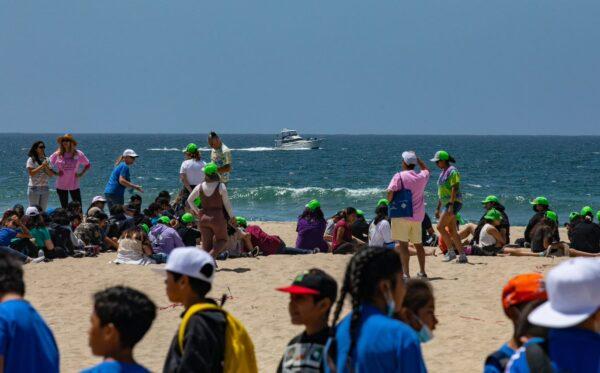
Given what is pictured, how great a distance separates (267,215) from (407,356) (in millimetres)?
28539

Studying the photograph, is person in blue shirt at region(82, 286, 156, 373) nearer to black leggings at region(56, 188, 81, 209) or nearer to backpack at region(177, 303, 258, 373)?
backpack at region(177, 303, 258, 373)

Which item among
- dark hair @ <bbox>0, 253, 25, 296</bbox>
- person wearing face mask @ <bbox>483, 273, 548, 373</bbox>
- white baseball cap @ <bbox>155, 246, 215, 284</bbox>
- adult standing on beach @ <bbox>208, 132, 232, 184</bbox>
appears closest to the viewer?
person wearing face mask @ <bbox>483, 273, 548, 373</bbox>

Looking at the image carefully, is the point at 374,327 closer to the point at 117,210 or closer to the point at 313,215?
the point at 313,215

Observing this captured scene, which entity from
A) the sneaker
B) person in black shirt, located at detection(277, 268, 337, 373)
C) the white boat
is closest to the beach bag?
the sneaker

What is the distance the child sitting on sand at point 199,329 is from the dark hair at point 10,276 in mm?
585

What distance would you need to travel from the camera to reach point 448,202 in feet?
37.9

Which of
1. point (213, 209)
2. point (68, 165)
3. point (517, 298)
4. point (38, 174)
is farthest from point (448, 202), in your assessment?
point (517, 298)

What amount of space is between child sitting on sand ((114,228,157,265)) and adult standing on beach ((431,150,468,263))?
3.75 meters

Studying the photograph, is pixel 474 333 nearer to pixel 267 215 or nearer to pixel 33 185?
pixel 33 185

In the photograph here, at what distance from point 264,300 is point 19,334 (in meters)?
6.19

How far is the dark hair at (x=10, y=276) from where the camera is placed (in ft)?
11.7

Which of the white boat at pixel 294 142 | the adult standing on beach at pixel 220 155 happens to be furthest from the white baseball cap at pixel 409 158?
the white boat at pixel 294 142

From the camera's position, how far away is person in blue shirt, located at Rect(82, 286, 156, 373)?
3.27m

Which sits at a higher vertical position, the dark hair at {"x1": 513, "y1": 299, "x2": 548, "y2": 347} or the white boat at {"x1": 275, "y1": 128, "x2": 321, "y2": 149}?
the dark hair at {"x1": 513, "y1": 299, "x2": 548, "y2": 347}
